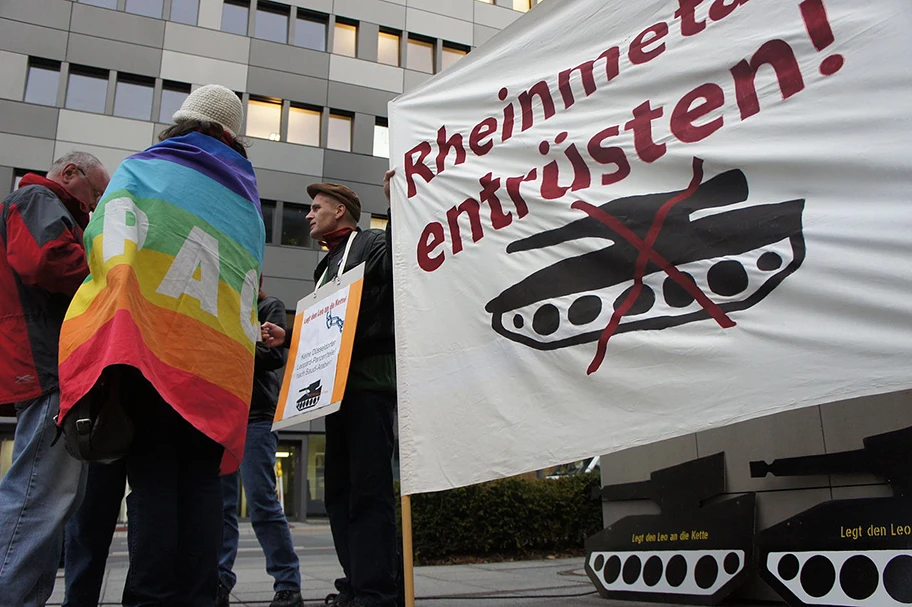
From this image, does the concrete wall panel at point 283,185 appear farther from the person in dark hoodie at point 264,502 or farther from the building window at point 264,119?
the person in dark hoodie at point 264,502

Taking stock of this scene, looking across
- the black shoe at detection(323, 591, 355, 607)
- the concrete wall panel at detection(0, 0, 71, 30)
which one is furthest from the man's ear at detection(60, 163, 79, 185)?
the concrete wall panel at detection(0, 0, 71, 30)

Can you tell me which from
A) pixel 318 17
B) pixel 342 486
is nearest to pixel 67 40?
pixel 318 17

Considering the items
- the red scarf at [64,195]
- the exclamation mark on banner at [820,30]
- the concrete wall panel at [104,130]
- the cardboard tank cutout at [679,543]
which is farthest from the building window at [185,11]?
the exclamation mark on banner at [820,30]

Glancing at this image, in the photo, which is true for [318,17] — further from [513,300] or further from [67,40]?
[513,300]

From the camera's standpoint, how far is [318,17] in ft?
69.6

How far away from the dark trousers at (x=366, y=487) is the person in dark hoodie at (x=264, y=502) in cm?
63

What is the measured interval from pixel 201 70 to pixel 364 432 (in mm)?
18918

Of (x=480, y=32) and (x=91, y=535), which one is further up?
(x=480, y=32)

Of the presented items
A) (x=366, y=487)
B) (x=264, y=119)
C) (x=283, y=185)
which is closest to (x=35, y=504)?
(x=366, y=487)

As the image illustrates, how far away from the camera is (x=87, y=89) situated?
18781 millimetres

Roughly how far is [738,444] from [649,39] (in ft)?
7.83

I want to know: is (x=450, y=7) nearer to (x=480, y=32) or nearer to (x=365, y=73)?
(x=480, y=32)

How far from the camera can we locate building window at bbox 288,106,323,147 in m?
20.5

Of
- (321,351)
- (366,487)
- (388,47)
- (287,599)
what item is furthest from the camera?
(388,47)
